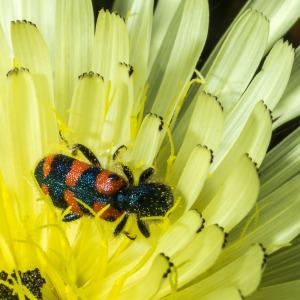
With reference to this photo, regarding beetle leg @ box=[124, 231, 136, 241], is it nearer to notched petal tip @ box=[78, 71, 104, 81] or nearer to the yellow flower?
the yellow flower

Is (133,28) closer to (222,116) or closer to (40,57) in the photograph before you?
(40,57)

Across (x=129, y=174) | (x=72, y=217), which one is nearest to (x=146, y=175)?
Answer: (x=129, y=174)

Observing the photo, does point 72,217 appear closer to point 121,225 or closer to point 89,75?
point 121,225

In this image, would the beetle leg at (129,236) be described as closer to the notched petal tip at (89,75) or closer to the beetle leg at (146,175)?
the beetle leg at (146,175)

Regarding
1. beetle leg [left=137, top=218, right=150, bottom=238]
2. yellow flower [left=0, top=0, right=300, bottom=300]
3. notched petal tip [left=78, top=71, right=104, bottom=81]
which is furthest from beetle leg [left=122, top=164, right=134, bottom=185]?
notched petal tip [left=78, top=71, right=104, bottom=81]

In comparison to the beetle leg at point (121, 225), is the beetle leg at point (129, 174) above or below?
above

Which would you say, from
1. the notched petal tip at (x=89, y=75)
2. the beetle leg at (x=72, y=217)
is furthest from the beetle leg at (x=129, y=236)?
the notched petal tip at (x=89, y=75)

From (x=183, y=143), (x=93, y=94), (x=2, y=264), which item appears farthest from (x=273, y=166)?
(x=2, y=264)
